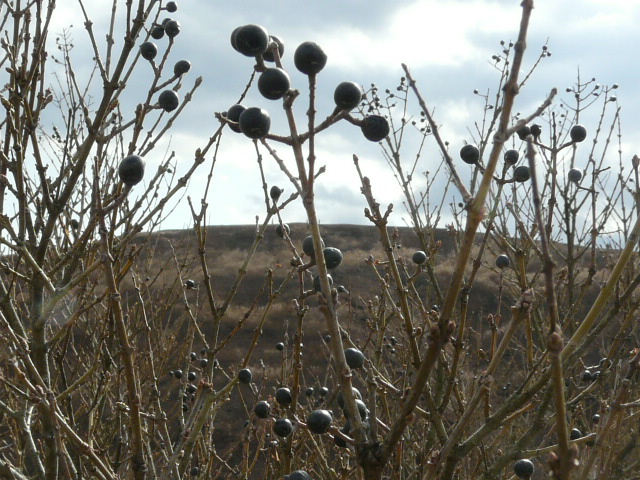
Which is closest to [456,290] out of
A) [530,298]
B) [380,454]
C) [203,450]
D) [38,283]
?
[530,298]

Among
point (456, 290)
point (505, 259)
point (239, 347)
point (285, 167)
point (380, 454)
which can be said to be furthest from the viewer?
point (239, 347)

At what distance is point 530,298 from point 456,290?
0.27m

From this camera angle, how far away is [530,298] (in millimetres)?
1408

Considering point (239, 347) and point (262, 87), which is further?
point (239, 347)

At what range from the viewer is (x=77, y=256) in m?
3.43

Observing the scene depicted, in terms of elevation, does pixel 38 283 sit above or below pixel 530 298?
below

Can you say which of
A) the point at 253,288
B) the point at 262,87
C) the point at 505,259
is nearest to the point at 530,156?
the point at 262,87

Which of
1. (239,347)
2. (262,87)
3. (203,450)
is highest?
(262,87)

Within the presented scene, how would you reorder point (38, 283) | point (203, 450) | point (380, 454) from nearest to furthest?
point (380, 454), point (38, 283), point (203, 450)

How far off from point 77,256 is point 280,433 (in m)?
1.60

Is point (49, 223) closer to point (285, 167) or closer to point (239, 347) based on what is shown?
point (285, 167)

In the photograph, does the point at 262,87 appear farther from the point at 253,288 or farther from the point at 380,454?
the point at 253,288

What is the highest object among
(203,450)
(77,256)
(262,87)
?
(262,87)

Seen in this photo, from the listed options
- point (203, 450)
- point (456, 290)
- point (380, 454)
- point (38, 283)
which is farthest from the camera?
point (203, 450)
